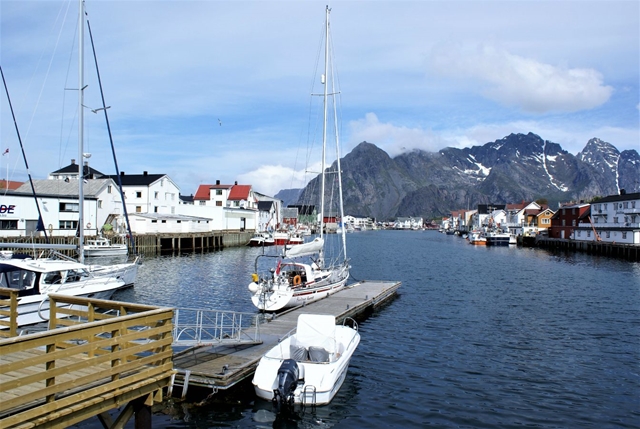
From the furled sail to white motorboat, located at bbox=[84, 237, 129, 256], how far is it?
3651 centimetres

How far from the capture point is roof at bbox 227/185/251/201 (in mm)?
126562

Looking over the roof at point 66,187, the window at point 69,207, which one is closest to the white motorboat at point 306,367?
the window at point 69,207

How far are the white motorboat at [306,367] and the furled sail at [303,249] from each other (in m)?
15.0

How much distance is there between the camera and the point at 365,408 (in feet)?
53.5

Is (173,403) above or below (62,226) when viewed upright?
below

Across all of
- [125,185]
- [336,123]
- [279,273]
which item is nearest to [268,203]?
[125,185]

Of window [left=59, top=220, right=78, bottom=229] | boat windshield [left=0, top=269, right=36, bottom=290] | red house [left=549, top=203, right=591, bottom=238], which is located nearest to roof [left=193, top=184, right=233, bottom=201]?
window [left=59, top=220, right=78, bottom=229]

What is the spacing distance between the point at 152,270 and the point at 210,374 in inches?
1544

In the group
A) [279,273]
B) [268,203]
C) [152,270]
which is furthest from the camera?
[268,203]

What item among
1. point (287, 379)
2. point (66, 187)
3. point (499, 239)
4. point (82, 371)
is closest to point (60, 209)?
point (66, 187)

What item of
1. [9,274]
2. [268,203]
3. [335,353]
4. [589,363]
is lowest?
[589,363]

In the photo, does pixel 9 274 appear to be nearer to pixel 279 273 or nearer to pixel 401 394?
pixel 279 273

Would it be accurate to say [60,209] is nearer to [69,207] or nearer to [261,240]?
[69,207]

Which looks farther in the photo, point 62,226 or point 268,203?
point 268,203
